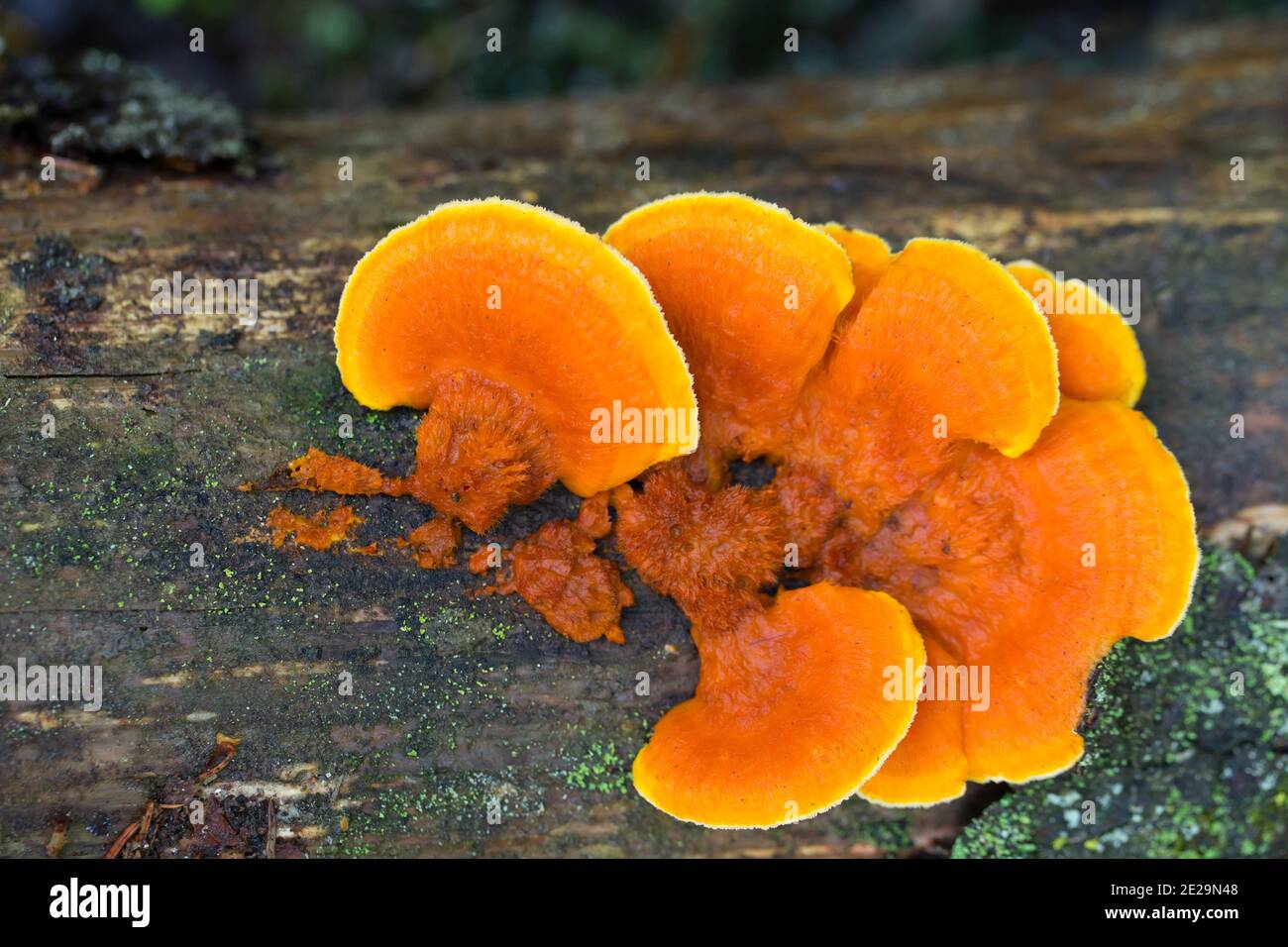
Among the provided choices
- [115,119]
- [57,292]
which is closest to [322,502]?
[57,292]

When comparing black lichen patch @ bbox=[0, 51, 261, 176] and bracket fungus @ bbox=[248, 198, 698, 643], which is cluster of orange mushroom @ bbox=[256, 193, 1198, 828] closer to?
bracket fungus @ bbox=[248, 198, 698, 643]

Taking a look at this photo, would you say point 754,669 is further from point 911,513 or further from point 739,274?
point 739,274

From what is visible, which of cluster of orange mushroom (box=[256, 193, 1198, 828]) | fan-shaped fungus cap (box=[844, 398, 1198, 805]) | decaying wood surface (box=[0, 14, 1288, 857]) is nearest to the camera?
cluster of orange mushroom (box=[256, 193, 1198, 828])

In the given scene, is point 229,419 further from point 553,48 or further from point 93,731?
point 553,48

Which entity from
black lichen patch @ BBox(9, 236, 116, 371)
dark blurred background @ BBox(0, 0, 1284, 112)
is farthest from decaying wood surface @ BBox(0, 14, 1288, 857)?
dark blurred background @ BBox(0, 0, 1284, 112)

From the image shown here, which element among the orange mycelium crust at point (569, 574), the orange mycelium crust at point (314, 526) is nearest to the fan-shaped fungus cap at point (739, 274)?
the orange mycelium crust at point (569, 574)
